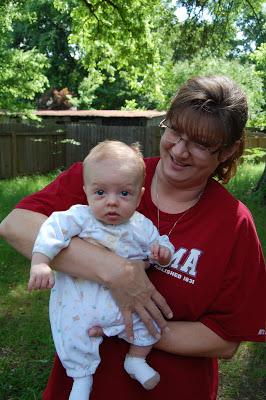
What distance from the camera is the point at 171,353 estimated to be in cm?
189

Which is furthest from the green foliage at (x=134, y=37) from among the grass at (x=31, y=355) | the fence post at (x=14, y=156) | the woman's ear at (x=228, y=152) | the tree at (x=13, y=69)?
the woman's ear at (x=228, y=152)

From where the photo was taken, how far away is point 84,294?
183 centimetres

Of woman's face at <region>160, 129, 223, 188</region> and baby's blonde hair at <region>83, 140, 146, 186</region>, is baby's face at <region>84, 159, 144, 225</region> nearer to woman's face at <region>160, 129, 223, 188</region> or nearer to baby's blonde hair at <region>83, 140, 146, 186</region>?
baby's blonde hair at <region>83, 140, 146, 186</region>

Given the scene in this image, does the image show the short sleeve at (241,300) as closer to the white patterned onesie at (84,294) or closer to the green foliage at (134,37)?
the white patterned onesie at (84,294)

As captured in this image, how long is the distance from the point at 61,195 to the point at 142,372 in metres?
0.78

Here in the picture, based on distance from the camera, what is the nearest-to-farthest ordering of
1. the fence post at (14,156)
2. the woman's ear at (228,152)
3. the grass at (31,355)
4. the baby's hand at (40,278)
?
the baby's hand at (40,278), the woman's ear at (228,152), the grass at (31,355), the fence post at (14,156)

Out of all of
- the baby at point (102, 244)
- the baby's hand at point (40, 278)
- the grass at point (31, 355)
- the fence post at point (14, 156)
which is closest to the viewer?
the baby's hand at point (40, 278)

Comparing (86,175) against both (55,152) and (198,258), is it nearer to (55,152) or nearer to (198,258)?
(198,258)

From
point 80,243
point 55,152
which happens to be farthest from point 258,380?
point 55,152

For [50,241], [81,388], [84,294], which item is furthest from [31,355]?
[50,241]

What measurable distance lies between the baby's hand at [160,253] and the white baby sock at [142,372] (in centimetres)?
39

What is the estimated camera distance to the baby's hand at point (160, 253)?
5.82 feet

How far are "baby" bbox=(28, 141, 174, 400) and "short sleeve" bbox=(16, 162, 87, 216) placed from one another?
12 centimetres

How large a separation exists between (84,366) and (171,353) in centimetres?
34
